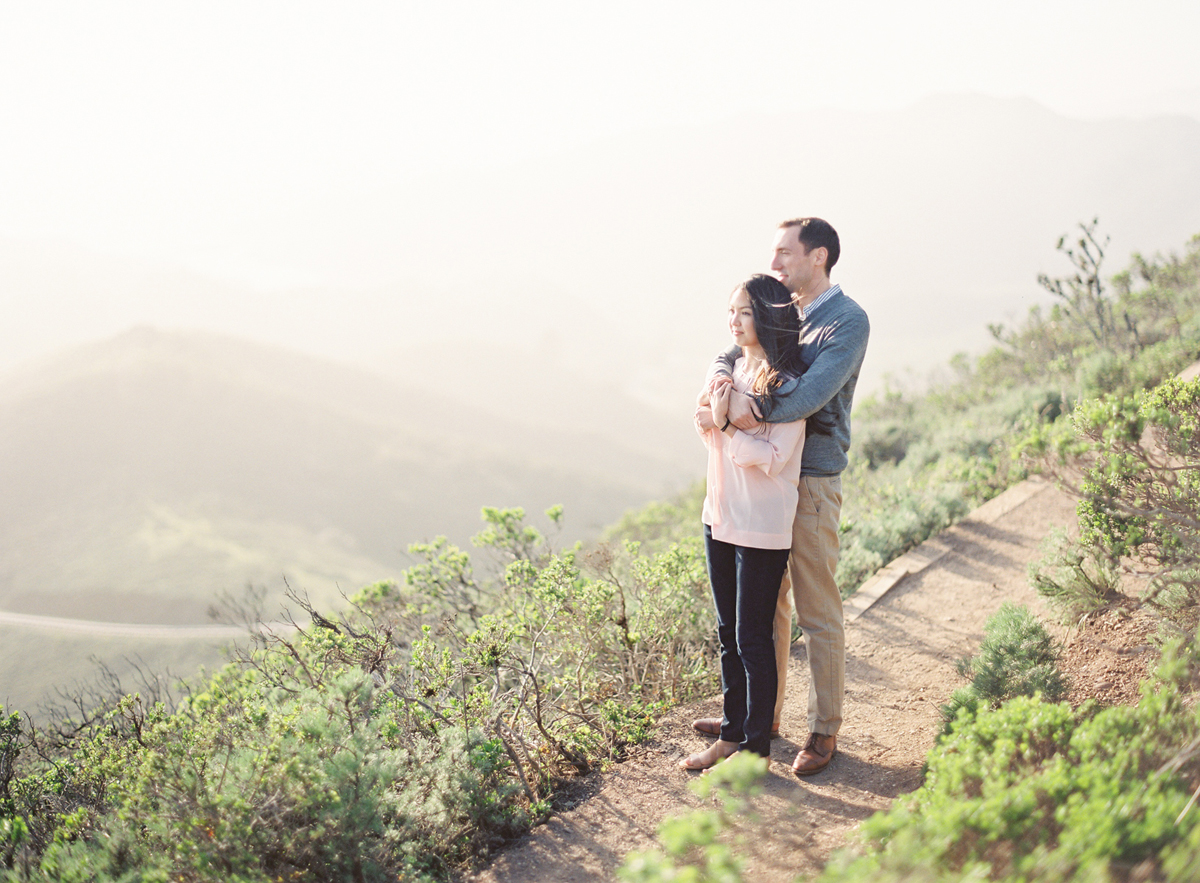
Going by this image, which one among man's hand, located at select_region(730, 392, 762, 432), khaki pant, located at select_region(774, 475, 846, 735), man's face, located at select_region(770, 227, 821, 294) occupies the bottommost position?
khaki pant, located at select_region(774, 475, 846, 735)


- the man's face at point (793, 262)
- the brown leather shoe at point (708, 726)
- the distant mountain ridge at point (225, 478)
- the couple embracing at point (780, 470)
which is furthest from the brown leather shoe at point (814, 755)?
the distant mountain ridge at point (225, 478)

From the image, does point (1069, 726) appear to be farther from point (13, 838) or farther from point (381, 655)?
point (13, 838)

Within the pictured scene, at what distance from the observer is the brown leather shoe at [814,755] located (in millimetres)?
2867

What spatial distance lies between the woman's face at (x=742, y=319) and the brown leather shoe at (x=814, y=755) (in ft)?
4.96

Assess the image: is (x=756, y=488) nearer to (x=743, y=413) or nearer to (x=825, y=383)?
(x=743, y=413)

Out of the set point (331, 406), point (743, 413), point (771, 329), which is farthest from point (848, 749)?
point (331, 406)

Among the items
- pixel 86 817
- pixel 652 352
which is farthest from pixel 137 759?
pixel 652 352

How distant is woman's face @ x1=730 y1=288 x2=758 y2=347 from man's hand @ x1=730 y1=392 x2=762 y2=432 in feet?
0.64

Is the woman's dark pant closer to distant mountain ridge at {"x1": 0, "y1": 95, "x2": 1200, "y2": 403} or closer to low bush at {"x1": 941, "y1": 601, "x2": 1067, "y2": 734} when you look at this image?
low bush at {"x1": 941, "y1": 601, "x2": 1067, "y2": 734}

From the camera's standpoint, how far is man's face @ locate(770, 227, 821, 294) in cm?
269

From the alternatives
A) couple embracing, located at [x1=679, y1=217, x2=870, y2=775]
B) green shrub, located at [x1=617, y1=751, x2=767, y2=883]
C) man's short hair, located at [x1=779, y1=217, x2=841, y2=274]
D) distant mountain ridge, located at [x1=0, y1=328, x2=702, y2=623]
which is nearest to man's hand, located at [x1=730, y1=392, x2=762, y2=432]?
couple embracing, located at [x1=679, y1=217, x2=870, y2=775]

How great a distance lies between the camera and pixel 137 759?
9.57 feet

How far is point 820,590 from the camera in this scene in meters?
2.75

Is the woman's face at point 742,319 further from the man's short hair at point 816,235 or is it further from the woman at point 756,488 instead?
the man's short hair at point 816,235
